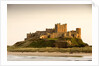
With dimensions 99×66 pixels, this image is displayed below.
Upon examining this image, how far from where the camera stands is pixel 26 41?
13555 mm

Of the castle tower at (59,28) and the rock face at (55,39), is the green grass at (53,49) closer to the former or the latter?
the rock face at (55,39)

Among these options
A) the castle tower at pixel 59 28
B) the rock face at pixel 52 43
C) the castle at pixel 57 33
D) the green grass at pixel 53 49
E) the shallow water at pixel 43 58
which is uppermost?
the castle tower at pixel 59 28

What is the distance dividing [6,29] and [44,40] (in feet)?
4.93

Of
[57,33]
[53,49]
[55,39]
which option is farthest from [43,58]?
[57,33]

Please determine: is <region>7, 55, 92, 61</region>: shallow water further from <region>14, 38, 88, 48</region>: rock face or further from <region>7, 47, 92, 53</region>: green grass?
<region>14, 38, 88, 48</region>: rock face

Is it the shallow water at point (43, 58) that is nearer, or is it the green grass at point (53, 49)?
the shallow water at point (43, 58)

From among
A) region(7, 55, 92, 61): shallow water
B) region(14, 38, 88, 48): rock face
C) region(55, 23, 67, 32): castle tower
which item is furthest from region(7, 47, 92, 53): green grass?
region(55, 23, 67, 32): castle tower

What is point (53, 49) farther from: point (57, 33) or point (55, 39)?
point (57, 33)

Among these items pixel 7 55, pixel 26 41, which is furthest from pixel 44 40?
pixel 7 55

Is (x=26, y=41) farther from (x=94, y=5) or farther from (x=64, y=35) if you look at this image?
(x=94, y=5)

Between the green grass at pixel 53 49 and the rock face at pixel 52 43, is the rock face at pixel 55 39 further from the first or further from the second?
the green grass at pixel 53 49

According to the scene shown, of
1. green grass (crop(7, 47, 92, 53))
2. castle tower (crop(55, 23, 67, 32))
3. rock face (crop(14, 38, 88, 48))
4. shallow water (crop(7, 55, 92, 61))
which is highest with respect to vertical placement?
castle tower (crop(55, 23, 67, 32))

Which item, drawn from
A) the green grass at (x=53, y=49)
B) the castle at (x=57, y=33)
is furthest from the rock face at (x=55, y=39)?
the green grass at (x=53, y=49)

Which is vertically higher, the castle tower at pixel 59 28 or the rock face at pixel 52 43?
the castle tower at pixel 59 28
